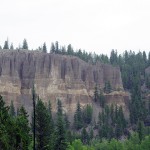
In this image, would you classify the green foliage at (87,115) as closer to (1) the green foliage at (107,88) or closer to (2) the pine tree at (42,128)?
(1) the green foliage at (107,88)

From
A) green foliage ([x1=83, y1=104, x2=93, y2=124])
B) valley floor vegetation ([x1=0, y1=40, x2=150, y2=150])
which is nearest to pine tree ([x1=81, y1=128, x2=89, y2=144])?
valley floor vegetation ([x1=0, y1=40, x2=150, y2=150])

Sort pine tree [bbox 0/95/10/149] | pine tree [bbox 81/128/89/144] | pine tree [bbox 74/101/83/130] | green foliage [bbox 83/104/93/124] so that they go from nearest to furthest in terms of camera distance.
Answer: pine tree [bbox 0/95/10/149], pine tree [bbox 81/128/89/144], pine tree [bbox 74/101/83/130], green foliage [bbox 83/104/93/124]

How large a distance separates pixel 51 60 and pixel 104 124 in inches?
1880

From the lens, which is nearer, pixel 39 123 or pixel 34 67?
pixel 39 123

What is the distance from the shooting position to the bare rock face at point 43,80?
184m

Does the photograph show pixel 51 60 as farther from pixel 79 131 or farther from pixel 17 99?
pixel 79 131

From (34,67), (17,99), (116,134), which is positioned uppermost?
(34,67)

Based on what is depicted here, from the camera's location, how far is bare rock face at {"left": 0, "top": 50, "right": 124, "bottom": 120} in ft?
603

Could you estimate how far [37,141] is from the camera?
60469 mm

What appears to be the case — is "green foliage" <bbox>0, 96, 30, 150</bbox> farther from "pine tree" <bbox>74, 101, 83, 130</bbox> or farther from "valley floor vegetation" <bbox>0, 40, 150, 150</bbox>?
"pine tree" <bbox>74, 101, 83, 130</bbox>

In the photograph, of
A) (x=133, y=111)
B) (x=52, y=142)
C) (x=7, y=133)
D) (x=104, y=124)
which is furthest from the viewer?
(x=133, y=111)

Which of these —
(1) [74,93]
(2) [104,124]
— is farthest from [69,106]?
(2) [104,124]

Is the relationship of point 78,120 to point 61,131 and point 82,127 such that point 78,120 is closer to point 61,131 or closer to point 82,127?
point 82,127

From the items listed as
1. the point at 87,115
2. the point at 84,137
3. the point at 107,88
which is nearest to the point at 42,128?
the point at 84,137
